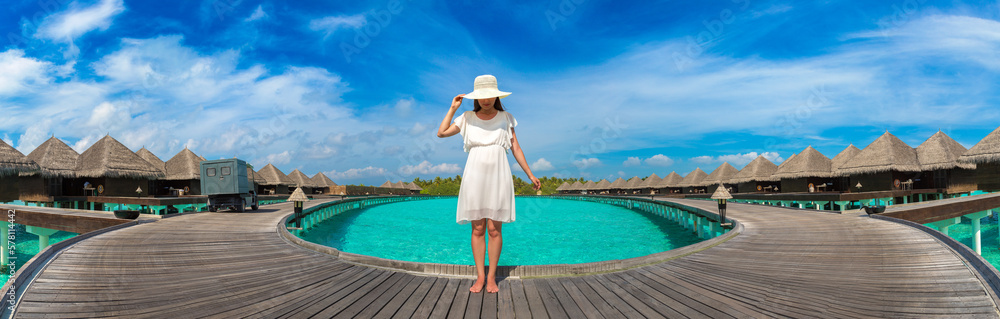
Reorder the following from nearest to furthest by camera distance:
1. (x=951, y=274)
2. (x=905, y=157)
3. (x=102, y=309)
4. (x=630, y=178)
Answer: (x=102, y=309) → (x=951, y=274) → (x=905, y=157) → (x=630, y=178)

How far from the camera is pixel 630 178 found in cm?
5766

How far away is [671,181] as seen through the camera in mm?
44312

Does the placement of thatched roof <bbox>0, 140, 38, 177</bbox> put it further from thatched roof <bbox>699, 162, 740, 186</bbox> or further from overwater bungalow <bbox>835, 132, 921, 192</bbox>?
thatched roof <bbox>699, 162, 740, 186</bbox>

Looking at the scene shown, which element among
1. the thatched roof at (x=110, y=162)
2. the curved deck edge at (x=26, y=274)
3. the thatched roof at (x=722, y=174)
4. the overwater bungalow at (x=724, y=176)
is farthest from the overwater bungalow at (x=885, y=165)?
the thatched roof at (x=110, y=162)

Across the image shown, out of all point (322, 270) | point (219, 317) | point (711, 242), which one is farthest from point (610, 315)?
point (711, 242)

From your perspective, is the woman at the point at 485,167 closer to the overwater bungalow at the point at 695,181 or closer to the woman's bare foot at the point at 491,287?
the woman's bare foot at the point at 491,287

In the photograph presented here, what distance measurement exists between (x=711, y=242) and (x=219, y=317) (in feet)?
19.0

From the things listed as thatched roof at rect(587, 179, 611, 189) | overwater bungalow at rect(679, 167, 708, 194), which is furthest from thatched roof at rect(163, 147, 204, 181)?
thatched roof at rect(587, 179, 611, 189)

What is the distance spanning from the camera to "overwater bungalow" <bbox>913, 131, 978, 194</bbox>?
63.6 ft

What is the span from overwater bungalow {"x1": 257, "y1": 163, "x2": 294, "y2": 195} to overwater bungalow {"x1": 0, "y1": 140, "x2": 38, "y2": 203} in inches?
685

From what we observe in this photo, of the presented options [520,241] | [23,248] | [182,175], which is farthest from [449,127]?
[182,175]

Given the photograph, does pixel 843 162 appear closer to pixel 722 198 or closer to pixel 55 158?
pixel 722 198

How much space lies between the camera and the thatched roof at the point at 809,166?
24000 mm

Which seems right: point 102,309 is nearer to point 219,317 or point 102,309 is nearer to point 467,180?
point 219,317
